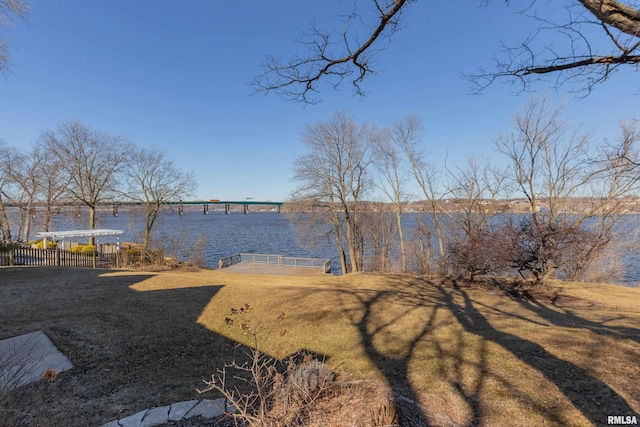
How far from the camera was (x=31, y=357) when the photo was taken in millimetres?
4113

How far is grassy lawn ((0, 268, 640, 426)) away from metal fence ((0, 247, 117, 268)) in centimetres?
524

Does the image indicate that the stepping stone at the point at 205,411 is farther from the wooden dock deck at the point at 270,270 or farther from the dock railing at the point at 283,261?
the dock railing at the point at 283,261

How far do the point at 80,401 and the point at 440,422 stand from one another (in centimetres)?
391

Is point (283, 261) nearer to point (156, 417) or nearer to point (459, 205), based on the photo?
point (459, 205)

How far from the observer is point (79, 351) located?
15.1 feet

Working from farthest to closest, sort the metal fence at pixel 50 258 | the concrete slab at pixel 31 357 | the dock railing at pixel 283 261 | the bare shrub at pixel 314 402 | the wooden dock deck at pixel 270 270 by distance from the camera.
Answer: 1. the dock railing at pixel 283 261
2. the wooden dock deck at pixel 270 270
3. the metal fence at pixel 50 258
4. the concrete slab at pixel 31 357
5. the bare shrub at pixel 314 402

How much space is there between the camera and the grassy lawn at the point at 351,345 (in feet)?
10.2

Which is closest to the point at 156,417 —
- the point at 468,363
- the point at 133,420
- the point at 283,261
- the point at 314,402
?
the point at 133,420

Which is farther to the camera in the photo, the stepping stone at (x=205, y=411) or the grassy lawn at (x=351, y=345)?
the grassy lawn at (x=351, y=345)

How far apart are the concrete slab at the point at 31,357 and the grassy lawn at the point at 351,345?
0.16 m

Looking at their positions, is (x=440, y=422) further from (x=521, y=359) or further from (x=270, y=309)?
(x=270, y=309)

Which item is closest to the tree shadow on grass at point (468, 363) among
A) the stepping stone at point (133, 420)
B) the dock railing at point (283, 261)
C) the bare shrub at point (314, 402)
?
the bare shrub at point (314, 402)

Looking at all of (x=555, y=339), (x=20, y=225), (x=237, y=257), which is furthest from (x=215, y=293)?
(x=20, y=225)

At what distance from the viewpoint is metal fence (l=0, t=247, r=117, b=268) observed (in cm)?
1295
